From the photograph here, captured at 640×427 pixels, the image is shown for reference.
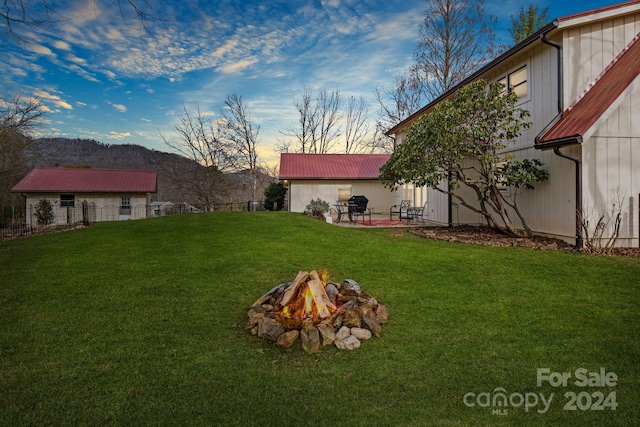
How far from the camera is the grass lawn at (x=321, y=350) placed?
2410 millimetres

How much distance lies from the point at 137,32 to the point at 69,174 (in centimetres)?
2509

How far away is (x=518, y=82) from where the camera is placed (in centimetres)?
984

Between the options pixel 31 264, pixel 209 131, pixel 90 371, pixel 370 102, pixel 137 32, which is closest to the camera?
pixel 90 371

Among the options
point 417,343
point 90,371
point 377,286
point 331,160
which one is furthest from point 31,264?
point 331,160

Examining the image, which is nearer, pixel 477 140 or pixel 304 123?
pixel 477 140

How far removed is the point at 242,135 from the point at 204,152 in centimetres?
374

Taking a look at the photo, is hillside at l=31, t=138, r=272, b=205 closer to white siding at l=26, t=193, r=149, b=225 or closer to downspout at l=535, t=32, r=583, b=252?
white siding at l=26, t=193, r=149, b=225

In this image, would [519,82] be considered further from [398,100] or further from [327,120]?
[327,120]

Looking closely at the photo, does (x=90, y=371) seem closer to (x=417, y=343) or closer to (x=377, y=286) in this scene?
(x=417, y=343)

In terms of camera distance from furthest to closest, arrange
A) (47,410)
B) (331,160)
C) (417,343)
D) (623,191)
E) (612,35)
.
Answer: (331,160) < (612,35) < (623,191) < (417,343) < (47,410)

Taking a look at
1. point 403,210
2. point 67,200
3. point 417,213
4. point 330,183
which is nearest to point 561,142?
point 417,213

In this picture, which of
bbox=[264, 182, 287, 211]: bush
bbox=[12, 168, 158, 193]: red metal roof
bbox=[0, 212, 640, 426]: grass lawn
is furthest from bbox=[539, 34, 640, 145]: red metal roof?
bbox=[12, 168, 158, 193]: red metal roof

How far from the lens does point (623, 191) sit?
745 centimetres

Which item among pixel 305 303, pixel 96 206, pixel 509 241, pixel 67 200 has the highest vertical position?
pixel 67 200
